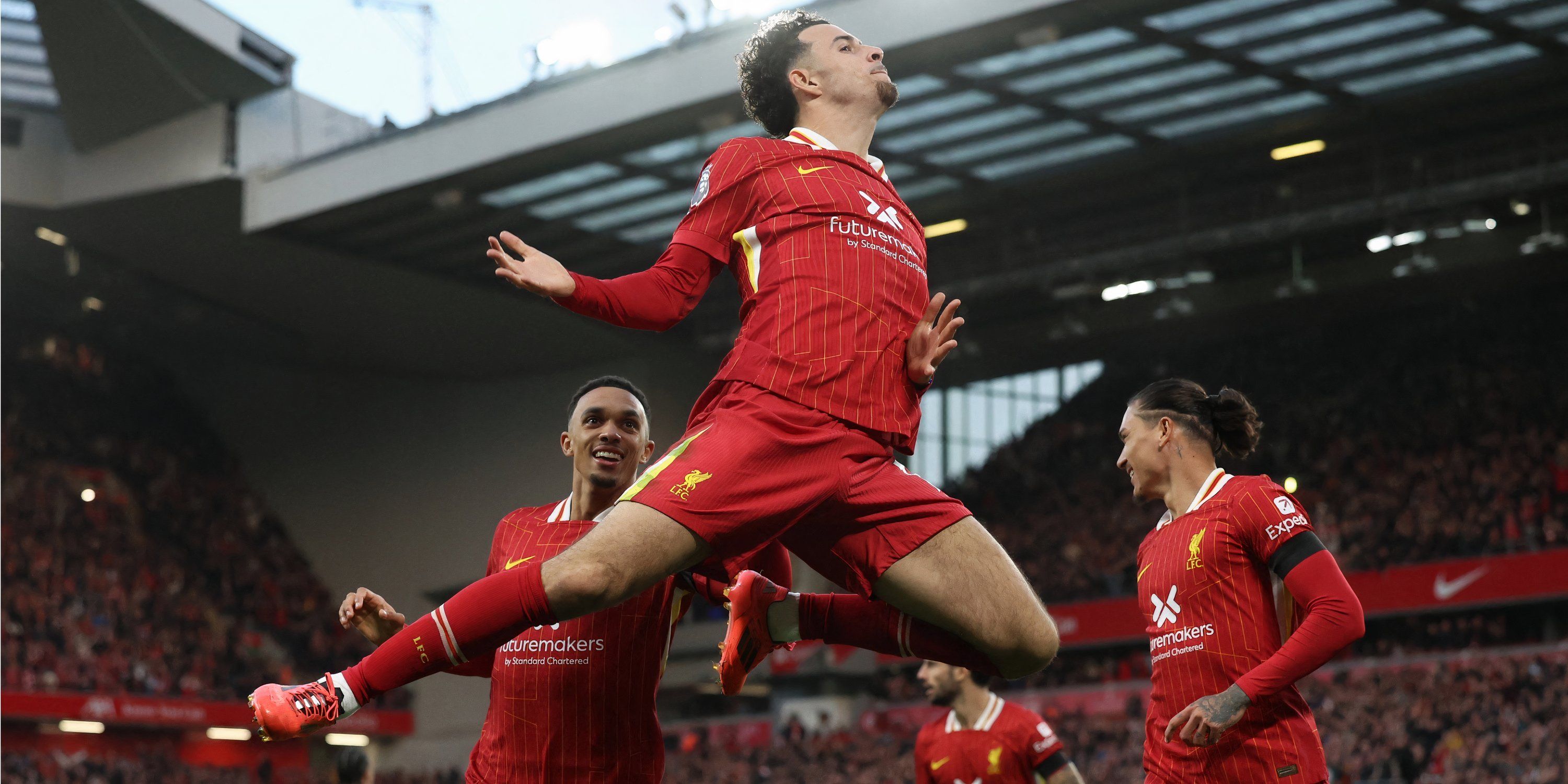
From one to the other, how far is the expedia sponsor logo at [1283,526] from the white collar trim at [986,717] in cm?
303

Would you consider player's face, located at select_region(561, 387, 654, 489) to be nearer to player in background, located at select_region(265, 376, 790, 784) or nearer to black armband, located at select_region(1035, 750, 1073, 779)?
player in background, located at select_region(265, 376, 790, 784)

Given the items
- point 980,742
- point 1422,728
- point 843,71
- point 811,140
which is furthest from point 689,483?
point 1422,728

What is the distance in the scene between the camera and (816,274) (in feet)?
12.8

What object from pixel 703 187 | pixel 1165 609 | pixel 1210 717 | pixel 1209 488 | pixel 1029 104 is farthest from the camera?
pixel 1029 104

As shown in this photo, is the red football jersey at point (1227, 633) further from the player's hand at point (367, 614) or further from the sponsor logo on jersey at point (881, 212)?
the player's hand at point (367, 614)

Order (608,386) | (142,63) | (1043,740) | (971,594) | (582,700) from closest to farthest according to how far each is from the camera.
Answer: (971,594) < (582,700) < (608,386) < (1043,740) < (142,63)

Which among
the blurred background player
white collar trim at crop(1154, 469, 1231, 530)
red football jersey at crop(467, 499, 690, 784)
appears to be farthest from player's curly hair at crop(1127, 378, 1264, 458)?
the blurred background player

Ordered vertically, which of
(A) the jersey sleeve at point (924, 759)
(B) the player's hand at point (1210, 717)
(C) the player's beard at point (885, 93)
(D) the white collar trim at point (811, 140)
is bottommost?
(A) the jersey sleeve at point (924, 759)

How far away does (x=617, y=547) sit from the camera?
3.51m

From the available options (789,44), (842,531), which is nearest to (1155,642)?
(842,531)

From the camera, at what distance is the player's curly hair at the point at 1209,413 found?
5.21m

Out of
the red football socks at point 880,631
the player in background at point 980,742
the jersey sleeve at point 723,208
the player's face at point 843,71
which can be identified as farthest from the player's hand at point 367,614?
the player in background at point 980,742

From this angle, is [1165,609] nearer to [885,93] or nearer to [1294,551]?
[1294,551]

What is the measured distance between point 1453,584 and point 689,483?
67.5 ft
